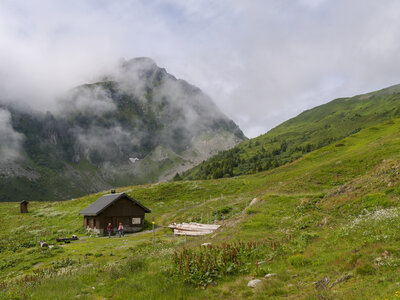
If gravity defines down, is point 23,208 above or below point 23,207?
below

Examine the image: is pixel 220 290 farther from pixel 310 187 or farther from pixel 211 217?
pixel 310 187

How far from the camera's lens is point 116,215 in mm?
55438

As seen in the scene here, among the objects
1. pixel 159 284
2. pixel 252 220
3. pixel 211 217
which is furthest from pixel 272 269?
pixel 211 217

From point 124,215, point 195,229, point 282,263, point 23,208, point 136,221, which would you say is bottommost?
point 195,229

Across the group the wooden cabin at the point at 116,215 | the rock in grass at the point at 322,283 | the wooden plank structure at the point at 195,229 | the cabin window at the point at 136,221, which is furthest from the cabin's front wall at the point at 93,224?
the rock in grass at the point at 322,283

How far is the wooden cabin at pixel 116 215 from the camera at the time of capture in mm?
53719

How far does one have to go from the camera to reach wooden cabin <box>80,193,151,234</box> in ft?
176

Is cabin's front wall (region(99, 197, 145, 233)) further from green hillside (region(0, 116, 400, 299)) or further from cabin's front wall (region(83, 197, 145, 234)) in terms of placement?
green hillside (region(0, 116, 400, 299))

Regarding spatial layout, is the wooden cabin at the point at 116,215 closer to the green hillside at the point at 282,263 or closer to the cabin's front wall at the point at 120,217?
the cabin's front wall at the point at 120,217

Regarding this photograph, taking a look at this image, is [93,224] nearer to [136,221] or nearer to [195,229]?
[136,221]

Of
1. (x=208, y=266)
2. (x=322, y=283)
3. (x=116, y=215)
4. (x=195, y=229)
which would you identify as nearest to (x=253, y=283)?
(x=208, y=266)

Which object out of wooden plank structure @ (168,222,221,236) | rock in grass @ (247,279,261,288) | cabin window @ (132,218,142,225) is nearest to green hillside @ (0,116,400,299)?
rock in grass @ (247,279,261,288)

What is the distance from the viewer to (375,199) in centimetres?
2081

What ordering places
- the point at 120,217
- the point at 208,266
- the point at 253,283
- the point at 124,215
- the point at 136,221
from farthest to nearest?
the point at 136,221 < the point at 124,215 < the point at 120,217 < the point at 208,266 < the point at 253,283
